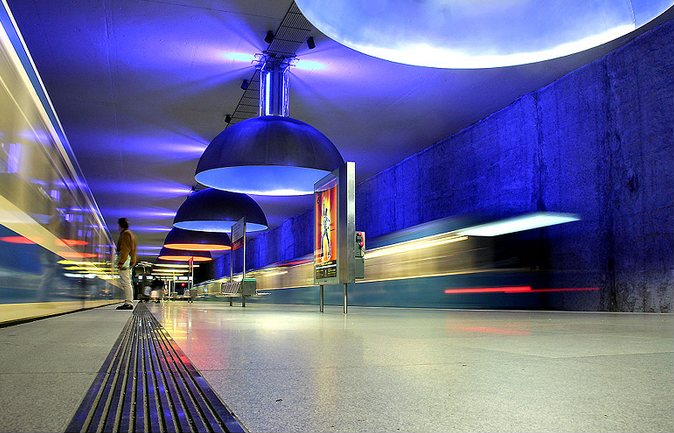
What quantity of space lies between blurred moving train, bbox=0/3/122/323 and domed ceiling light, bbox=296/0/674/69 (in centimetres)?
327

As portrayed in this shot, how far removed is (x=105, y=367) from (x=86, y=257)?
13522 mm

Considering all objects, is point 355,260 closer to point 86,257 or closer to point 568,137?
point 568,137

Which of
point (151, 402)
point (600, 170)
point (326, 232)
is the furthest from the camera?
point (600, 170)

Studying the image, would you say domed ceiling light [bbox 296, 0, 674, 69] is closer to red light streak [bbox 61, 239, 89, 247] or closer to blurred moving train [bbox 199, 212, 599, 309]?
red light streak [bbox 61, 239, 89, 247]

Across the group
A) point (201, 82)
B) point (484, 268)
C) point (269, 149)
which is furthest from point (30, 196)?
point (484, 268)

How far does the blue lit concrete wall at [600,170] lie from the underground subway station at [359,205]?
0.18 feet

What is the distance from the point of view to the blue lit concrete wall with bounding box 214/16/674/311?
11.3m

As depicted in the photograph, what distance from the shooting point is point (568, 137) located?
45.0ft

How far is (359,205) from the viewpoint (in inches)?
1029

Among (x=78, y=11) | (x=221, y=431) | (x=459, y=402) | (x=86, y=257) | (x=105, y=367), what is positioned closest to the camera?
(x=221, y=431)

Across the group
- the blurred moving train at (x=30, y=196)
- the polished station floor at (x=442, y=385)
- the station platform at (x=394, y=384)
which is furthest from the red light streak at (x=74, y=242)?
the polished station floor at (x=442, y=385)

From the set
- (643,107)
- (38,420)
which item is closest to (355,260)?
(643,107)

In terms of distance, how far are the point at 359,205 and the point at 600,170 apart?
46.9 feet

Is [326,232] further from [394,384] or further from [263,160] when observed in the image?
[394,384]
